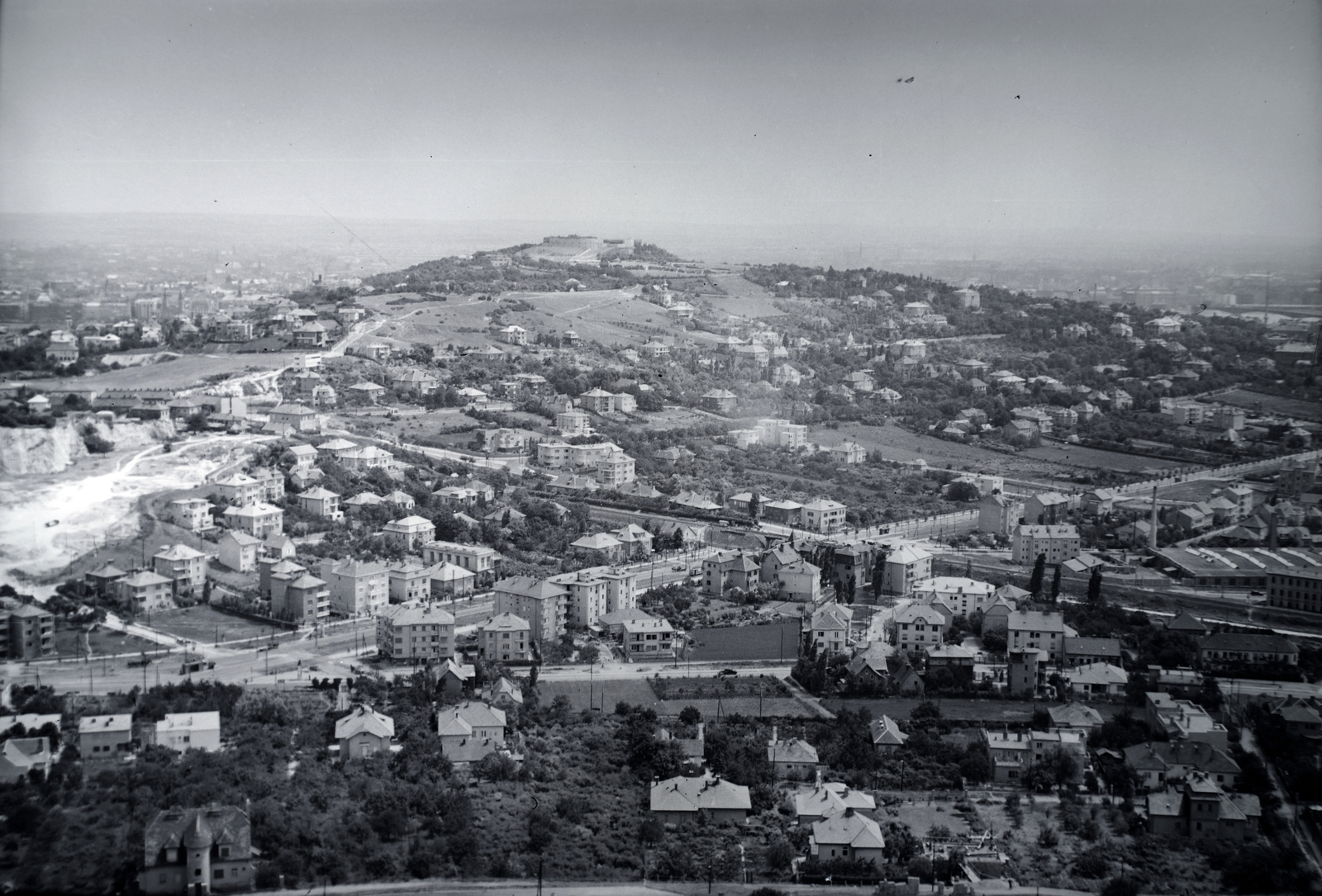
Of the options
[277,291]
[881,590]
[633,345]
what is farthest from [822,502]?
[277,291]

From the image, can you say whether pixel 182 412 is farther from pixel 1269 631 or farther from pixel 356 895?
pixel 1269 631

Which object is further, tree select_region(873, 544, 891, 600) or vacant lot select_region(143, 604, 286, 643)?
tree select_region(873, 544, 891, 600)

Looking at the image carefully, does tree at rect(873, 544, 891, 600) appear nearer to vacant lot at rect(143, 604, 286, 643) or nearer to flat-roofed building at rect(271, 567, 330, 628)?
flat-roofed building at rect(271, 567, 330, 628)

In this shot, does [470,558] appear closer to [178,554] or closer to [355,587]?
[355,587]

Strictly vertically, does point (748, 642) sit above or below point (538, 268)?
below

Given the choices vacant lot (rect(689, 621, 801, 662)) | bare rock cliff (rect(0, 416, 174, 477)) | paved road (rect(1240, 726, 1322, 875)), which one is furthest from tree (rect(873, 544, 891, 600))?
bare rock cliff (rect(0, 416, 174, 477))

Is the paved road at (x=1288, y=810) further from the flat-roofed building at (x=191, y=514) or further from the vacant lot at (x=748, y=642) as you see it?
the flat-roofed building at (x=191, y=514)

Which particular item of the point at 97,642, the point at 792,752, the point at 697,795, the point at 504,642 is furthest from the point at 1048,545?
the point at 97,642
